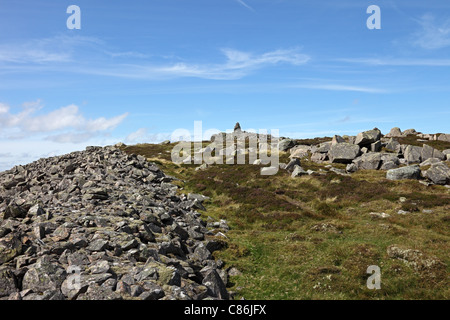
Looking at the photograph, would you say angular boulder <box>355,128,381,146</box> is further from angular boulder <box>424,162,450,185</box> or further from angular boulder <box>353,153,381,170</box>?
angular boulder <box>424,162,450,185</box>

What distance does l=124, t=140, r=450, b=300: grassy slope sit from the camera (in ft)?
51.8

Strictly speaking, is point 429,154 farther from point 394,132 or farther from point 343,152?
point 394,132

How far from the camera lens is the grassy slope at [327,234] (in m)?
15.8

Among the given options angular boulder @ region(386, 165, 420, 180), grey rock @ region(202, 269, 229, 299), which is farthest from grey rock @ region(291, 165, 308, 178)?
grey rock @ region(202, 269, 229, 299)

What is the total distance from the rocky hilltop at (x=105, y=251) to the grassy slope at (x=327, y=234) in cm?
287

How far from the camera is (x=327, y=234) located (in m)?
23.9

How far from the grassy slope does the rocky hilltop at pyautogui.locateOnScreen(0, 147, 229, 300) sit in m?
2.87

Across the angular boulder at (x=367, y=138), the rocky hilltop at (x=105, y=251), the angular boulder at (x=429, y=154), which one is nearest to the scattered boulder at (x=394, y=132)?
the angular boulder at (x=367, y=138)

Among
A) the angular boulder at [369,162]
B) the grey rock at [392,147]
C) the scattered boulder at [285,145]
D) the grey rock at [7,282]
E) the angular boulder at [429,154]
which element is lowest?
the grey rock at [7,282]

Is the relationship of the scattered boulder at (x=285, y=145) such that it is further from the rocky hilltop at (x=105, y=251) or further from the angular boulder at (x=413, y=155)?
the rocky hilltop at (x=105, y=251)

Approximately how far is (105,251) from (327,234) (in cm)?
1769

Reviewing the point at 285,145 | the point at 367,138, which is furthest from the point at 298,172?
the point at 285,145
